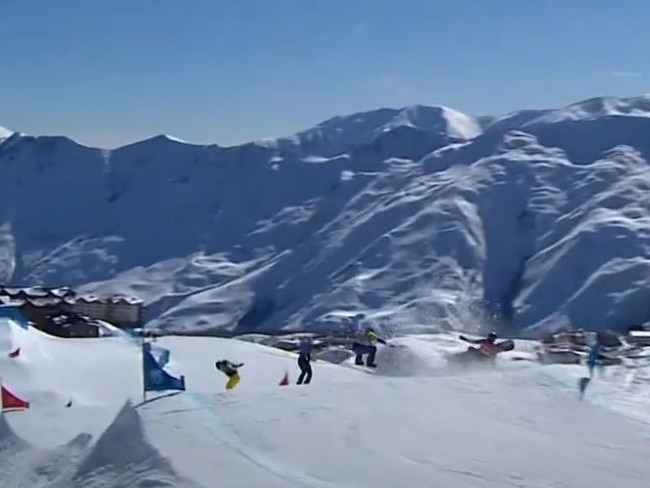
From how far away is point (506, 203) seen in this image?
170500mm

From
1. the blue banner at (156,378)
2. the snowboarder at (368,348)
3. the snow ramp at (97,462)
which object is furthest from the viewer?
the snowboarder at (368,348)

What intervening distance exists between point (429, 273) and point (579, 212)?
2557cm

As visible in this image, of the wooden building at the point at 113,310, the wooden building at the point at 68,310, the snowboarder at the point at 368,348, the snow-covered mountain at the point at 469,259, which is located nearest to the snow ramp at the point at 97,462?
the snowboarder at the point at 368,348

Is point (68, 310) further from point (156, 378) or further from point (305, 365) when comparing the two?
point (156, 378)

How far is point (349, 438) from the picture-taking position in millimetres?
14531

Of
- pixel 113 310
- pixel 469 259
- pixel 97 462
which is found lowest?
pixel 113 310

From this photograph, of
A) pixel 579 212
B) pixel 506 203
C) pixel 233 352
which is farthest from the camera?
pixel 506 203

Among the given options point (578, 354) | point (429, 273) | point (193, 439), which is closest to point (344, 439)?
point (193, 439)

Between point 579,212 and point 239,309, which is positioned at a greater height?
point 579,212

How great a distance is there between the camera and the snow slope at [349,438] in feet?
43.3

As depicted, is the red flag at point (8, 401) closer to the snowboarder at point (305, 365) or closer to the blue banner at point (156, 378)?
the blue banner at point (156, 378)

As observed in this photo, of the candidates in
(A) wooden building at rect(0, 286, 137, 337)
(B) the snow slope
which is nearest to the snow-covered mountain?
(A) wooden building at rect(0, 286, 137, 337)

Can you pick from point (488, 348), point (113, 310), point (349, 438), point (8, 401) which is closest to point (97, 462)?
point (349, 438)

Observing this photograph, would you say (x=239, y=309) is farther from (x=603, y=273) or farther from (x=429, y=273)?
(x=603, y=273)
